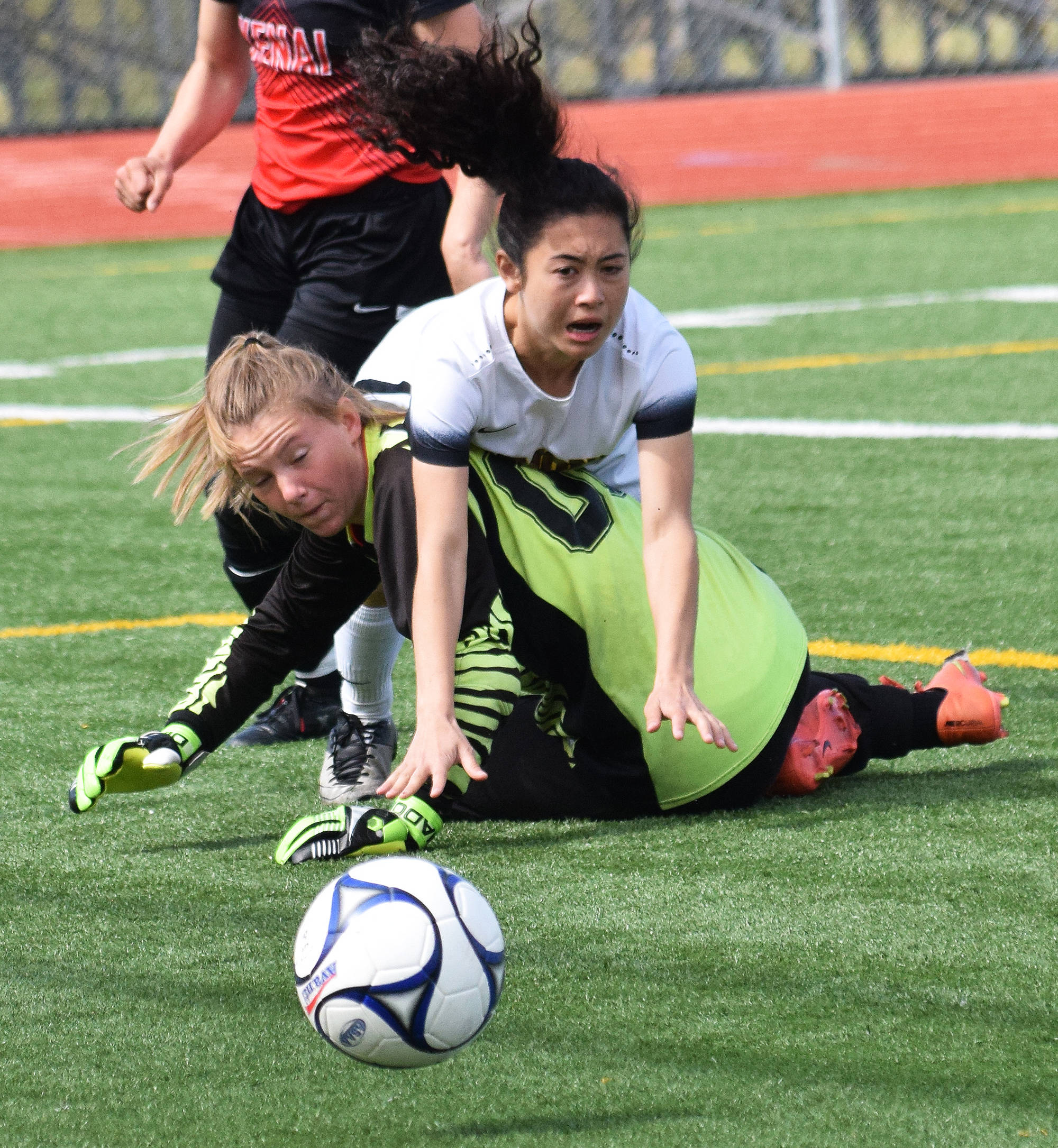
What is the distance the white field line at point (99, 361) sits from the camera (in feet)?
32.7

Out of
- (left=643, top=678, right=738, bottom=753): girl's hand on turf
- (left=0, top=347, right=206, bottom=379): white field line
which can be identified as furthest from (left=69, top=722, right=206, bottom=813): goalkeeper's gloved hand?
(left=0, top=347, right=206, bottom=379): white field line

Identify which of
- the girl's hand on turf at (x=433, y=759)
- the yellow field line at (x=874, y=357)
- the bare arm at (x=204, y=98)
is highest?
the bare arm at (x=204, y=98)

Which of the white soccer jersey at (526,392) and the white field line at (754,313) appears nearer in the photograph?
the white soccer jersey at (526,392)

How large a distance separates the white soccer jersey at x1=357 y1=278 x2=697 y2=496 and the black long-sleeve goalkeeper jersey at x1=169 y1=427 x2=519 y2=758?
0.46 feet

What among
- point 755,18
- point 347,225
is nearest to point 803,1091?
point 347,225

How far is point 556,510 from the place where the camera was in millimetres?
3604

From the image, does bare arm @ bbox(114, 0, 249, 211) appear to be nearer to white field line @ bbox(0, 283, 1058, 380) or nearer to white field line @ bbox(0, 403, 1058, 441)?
white field line @ bbox(0, 403, 1058, 441)

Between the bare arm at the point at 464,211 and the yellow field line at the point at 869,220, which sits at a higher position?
the bare arm at the point at 464,211

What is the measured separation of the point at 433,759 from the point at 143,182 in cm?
215

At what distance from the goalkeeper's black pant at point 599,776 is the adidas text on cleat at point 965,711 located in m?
0.06

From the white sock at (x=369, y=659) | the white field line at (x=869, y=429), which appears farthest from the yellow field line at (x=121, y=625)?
the white field line at (x=869, y=429)

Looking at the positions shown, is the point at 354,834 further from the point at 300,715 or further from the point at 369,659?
the point at 300,715

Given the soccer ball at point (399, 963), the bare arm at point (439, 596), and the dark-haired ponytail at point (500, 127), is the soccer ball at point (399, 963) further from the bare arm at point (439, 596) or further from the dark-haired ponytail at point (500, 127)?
the dark-haired ponytail at point (500, 127)

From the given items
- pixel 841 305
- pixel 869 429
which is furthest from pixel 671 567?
pixel 841 305
